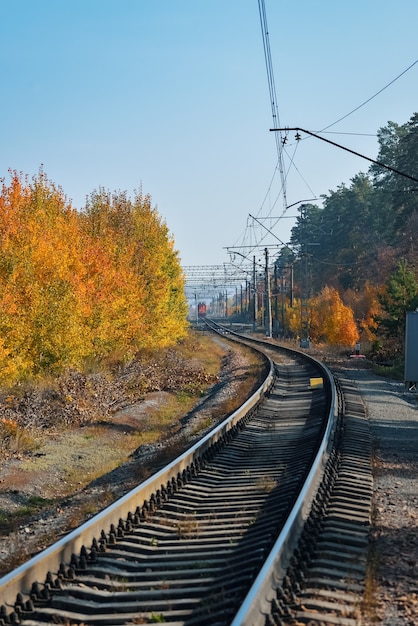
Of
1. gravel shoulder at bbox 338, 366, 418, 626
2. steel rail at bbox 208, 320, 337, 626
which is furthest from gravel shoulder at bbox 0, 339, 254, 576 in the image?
gravel shoulder at bbox 338, 366, 418, 626

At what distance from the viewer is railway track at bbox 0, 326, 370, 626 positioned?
6.06m

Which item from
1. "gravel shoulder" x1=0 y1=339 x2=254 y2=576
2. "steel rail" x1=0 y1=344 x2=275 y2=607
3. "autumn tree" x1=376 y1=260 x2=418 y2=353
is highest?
"autumn tree" x1=376 y1=260 x2=418 y2=353

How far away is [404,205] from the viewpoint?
3068 inches

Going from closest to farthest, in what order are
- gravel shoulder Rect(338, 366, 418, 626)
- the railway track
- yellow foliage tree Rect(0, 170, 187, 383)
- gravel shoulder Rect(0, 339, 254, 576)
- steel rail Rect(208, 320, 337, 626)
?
steel rail Rect(208, 320, 337, 626)
the railway track
gravel shoulder Rect(338, 366, 418, 626)
gravel shoulder Rect(0, 339, 254, 576)
yellow foliage tree Rect(0, 170, 187, 383)

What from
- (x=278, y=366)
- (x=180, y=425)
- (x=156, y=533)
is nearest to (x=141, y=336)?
(x=278, y=366)

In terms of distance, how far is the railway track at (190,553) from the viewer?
6.06 metres

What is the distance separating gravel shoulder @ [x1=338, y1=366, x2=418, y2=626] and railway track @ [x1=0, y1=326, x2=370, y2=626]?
0.68m

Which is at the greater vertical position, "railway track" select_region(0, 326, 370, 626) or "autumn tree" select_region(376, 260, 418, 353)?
"autumn tree" select_region(376, 260, 418, 353)

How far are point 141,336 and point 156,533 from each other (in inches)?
1052

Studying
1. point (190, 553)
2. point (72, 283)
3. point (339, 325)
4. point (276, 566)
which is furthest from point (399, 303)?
point (276, 566)

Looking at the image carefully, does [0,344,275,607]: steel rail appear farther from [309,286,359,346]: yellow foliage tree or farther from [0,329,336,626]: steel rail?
[309,286,359,346]: yellow foliage tree

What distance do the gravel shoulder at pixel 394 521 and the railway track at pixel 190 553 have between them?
0.68 metres

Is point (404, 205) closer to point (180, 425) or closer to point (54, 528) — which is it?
point (180, 425)

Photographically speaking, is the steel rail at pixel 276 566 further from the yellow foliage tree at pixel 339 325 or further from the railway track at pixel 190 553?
the yellow foliage tree at pixel 339 325
